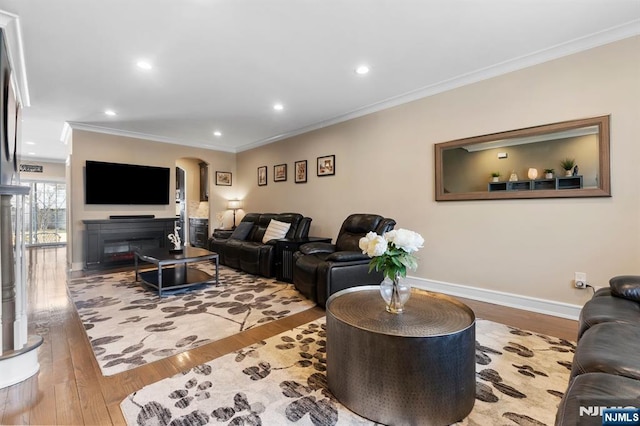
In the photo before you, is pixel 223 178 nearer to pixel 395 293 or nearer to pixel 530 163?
pixel 530 163

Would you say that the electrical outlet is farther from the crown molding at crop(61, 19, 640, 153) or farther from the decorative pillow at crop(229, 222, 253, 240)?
the decorative pillow at crop(229, 222, 253, 240)

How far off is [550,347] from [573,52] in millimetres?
2636

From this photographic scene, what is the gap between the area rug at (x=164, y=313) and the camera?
2.23 meters

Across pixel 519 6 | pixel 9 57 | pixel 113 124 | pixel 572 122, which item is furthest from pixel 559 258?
pixel 113 124

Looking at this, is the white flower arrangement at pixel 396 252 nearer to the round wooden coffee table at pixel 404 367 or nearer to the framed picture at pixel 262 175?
the round wooden coffee table at pixel 404 367

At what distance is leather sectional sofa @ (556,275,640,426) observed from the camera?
2.81ft

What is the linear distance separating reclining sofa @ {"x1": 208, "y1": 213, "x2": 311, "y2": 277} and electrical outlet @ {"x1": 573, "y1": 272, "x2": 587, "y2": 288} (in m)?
3.30

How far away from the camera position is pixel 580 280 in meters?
2.73

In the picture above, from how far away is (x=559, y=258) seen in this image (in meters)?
2.84

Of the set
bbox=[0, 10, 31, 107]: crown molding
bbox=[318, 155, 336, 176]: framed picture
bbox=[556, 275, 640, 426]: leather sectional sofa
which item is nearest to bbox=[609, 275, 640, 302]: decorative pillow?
bbox=[556, 275, 640, 426]: leather sectional sofa

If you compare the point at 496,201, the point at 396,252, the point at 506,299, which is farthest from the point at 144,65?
the point at 506,299

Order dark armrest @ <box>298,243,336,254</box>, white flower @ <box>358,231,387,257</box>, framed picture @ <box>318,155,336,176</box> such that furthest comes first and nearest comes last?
framed picture @ <box>318,155,336,176</box>
dark armrest @ <box>298,243,336,254</box>
white flower @ <box>358,231,387,257</box>

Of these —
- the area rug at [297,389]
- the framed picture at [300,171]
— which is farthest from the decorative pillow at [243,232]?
the area rug at [297,389]

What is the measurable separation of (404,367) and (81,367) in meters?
2.09
